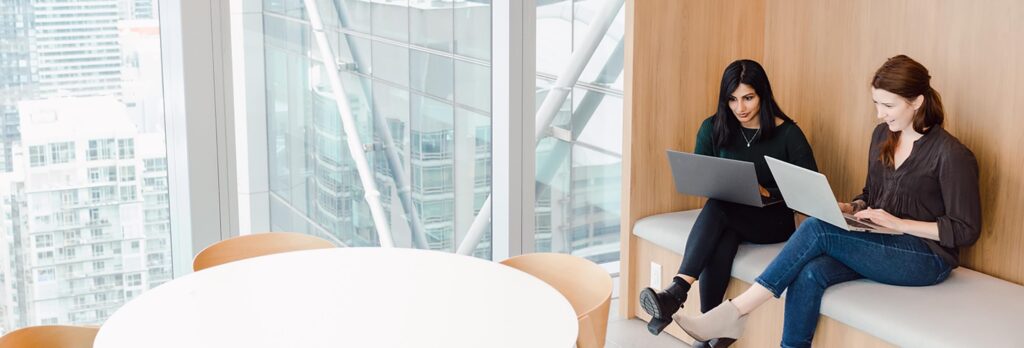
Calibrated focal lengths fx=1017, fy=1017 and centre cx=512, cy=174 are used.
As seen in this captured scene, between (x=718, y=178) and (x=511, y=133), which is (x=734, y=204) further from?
(x=511, y=133)

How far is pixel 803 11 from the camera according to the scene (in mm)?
4496

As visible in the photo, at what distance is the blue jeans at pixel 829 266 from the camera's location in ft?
11.8

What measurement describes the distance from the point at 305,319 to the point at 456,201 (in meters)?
2.30

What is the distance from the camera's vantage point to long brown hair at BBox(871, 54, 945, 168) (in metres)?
3.54

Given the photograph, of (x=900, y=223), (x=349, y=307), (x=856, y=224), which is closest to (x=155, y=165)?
(x=349, y=307)

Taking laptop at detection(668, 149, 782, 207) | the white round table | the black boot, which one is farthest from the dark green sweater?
the white round table

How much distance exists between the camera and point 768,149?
14.0ft

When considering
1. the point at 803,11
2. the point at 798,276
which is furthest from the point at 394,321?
the point at 803,11

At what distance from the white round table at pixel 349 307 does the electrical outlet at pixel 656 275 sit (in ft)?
5.24

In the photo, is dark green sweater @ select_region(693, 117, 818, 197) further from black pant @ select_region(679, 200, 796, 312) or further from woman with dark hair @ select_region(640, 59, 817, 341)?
black pant @ select_region(679, 200, 796, 312)

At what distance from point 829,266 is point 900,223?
29cm

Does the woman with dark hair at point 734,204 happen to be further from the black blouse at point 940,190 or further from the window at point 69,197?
the window at point 69,197

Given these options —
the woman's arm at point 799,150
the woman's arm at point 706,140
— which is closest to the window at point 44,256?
the woman's arm at point 706,140

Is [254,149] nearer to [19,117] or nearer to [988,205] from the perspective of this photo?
[19,117]
